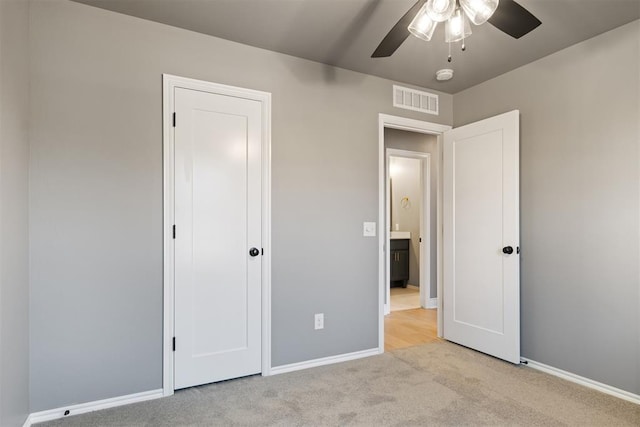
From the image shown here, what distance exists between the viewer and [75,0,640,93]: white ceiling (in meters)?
2.28

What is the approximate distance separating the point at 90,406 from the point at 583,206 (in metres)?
3.62

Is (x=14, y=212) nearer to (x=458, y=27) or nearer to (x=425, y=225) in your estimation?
(x=458, y=27)

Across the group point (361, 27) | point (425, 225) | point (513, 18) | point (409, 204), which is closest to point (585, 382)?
point (513, 18)

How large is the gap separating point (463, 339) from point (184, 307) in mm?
2551

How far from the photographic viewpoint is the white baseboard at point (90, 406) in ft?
7.04

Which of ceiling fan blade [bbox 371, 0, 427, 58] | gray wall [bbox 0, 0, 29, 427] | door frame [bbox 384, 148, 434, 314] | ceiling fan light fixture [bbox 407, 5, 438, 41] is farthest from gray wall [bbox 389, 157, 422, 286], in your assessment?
gray wall [bbox 0, 0, 29, 427]

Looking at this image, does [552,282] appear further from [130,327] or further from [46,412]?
[46,412]

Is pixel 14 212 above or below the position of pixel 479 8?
below

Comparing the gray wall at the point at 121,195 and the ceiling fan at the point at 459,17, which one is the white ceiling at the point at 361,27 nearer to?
the gray wall at the point at 121,195

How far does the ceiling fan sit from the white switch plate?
1.69 m

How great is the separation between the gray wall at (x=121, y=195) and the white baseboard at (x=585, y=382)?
1.69 metres

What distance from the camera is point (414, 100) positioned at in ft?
11.8

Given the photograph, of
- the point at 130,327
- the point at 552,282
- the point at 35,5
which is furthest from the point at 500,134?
the point at 35,5

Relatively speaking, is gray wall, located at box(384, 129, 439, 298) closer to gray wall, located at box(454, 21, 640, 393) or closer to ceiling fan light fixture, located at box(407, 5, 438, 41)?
gray wall, located at box(454, 21, 640, 393)
